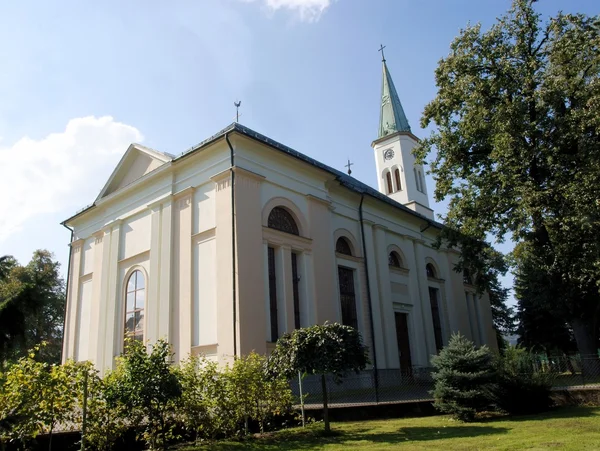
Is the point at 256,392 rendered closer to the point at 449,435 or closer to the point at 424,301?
the point at 449,435

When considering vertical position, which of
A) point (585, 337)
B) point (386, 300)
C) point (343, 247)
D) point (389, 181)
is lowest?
point (585, 337)

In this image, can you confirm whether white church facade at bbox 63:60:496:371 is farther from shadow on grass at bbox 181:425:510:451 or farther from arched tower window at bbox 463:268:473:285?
shadow on grass at bbox 181:425:510:451

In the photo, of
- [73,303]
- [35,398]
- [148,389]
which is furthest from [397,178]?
[35,398]

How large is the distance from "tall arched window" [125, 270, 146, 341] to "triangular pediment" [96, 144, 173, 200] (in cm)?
440

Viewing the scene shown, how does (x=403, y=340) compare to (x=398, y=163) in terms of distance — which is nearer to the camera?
(x=403, y=340)

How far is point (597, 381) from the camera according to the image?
14164 millimetres

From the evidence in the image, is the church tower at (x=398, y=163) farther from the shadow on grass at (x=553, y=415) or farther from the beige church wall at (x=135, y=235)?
the shadow on grass at (x=553, y=415)

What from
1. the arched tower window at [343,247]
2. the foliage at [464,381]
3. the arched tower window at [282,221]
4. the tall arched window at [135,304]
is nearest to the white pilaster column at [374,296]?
the arched tower window at [343,247]

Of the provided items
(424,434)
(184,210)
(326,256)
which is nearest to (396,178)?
(326,256)

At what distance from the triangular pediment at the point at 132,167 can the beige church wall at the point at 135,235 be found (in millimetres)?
1788

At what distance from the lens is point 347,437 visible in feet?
32.3

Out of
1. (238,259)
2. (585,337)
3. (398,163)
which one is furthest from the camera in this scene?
(398,163)

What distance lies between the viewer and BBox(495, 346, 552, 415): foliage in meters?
12.0

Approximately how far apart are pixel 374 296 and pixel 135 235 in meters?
10.9
